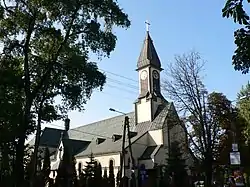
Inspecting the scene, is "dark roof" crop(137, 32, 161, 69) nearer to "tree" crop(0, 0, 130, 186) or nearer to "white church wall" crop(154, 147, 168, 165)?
"white church wall" crop(154, 147, 168, 165)

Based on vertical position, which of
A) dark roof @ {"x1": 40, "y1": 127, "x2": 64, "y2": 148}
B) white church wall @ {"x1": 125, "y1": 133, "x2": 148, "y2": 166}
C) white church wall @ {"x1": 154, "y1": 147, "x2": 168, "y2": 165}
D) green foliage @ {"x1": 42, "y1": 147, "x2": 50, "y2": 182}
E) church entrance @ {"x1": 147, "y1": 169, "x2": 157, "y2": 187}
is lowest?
church entrance @ {"x1": 147, "y1": 169, "x2": 157, "y2": 187}

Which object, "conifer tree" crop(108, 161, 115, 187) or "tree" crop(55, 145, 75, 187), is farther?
"conifer tree" crop(108, 161, 115, 187)

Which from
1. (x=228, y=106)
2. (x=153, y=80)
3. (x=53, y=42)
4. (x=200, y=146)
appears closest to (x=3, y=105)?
(x=53, y=42)

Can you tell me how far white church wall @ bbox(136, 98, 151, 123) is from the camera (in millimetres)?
52719

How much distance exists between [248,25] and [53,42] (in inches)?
701

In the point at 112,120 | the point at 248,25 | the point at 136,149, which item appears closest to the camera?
the point at 248,25

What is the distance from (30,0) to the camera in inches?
795

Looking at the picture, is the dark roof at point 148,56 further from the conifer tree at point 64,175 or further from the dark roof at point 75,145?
the conifer tree at point 64,175

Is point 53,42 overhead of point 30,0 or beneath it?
beneath

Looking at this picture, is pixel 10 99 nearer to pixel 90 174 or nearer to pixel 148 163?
pixel 90 174

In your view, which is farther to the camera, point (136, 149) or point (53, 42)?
point (136, 149)

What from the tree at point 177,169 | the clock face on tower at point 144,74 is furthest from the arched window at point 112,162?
the clock face on tower at point 144,74

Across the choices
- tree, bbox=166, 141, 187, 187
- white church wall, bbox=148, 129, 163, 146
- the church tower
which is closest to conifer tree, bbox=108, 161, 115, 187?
white church wall, bbox=148, 129, 163, 146

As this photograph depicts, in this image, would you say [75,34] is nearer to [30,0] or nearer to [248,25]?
[30,0]
